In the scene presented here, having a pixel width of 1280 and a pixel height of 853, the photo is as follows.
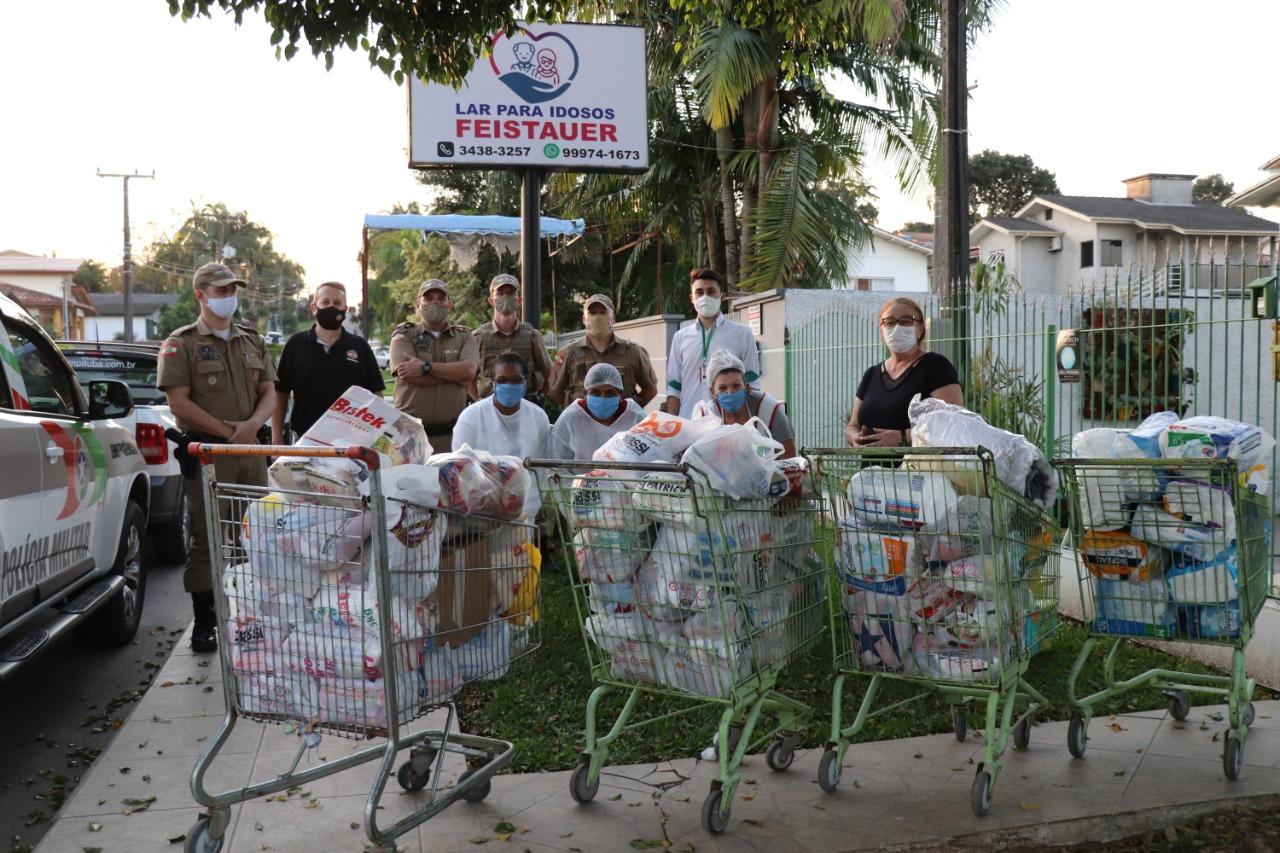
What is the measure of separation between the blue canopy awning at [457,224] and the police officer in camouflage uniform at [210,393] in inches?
454

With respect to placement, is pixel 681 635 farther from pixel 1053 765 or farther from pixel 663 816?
pixel 1053 765

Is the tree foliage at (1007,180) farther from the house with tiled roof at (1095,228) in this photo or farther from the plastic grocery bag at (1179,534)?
the plastic grocery bag at (1179,534)

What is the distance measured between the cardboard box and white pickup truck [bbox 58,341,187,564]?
527cm

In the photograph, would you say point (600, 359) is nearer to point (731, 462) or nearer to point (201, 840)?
point (731, 462)

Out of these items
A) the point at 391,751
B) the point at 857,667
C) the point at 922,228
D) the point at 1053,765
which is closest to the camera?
the point at 391,751

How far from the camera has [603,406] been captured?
638cm

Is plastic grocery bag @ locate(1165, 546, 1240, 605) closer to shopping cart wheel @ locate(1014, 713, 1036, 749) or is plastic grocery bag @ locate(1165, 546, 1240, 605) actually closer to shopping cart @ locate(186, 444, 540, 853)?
shopping cart wheel @ locate(1014, 713, 1036, 749)

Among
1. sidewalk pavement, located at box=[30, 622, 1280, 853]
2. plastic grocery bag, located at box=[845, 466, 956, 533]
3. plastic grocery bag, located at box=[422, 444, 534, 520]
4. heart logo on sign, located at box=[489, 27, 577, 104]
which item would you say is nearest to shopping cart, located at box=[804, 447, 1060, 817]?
plastic grocery bag, located at box=[845, 466, 956, 533]

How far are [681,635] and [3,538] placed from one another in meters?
2.83

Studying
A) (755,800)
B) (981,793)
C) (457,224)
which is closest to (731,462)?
(755,800)

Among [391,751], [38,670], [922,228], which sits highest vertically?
[922,228]

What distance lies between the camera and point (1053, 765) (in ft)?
14.5

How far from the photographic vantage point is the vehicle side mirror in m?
6.04

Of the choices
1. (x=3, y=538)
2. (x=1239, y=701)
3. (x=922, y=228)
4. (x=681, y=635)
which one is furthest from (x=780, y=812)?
(x=922, y=228)
